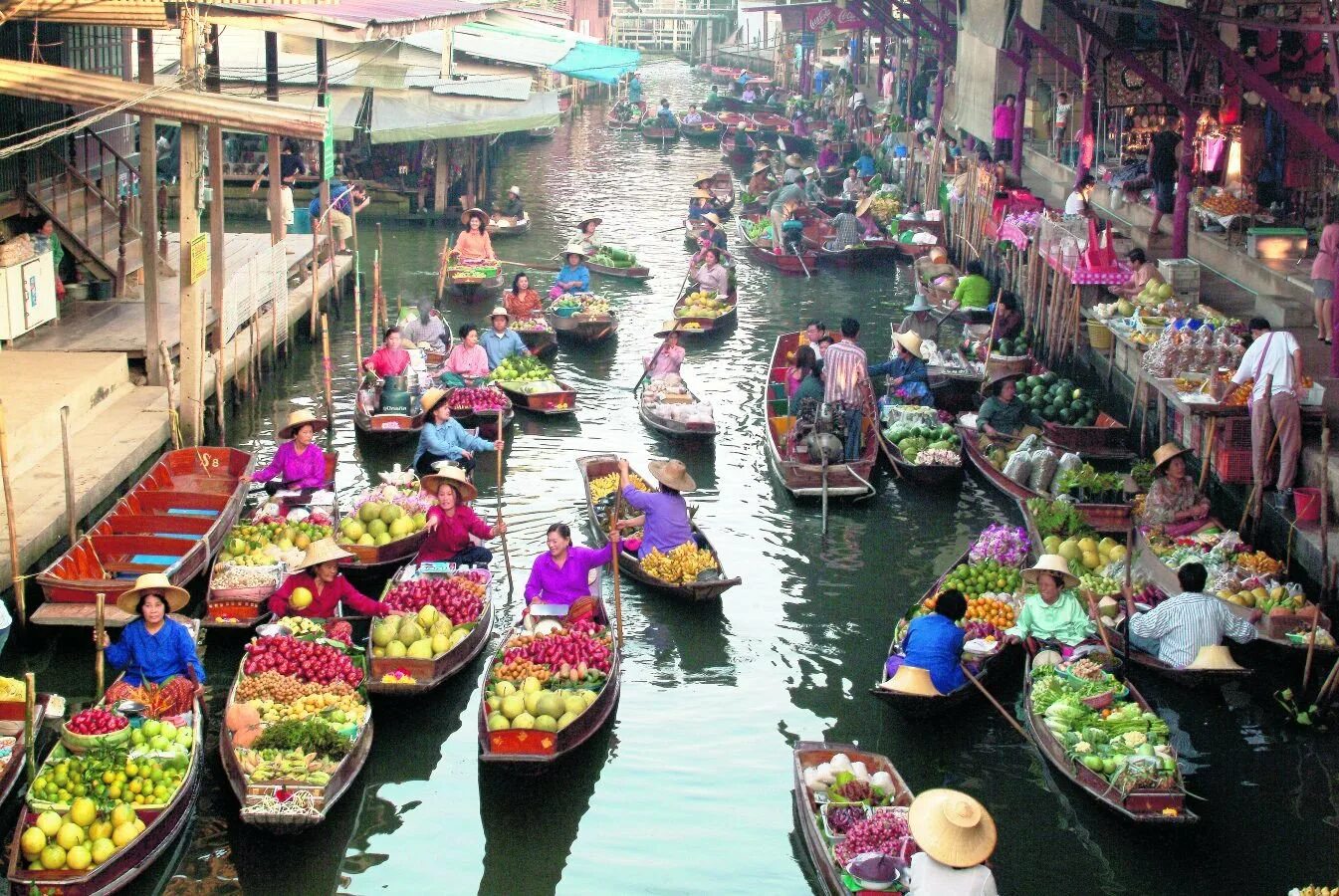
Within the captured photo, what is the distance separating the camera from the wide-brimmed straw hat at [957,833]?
22.4 ft

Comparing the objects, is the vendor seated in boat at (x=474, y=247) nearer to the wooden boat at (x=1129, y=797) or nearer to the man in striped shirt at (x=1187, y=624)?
the man in striped shirt at (x=1187, y=624)

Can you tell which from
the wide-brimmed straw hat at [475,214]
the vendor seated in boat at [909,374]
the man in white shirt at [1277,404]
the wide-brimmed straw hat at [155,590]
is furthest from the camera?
the wide-brimmed straw hat at [475,214]

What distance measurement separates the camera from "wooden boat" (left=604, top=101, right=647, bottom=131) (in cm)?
4753

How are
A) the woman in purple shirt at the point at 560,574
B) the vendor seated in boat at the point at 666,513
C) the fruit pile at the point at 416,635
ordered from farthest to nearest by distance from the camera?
the vendor seated in boat at the point at 666,513, the woman in purple shirt at the point at 560,574, the fruit pile at the point at 416,635

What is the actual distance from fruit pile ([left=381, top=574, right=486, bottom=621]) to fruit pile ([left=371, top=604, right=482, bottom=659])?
0.47ft

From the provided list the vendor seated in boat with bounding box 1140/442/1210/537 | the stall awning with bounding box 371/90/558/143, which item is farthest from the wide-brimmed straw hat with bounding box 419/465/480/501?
the stall awning with bounding box 371/90/558/143

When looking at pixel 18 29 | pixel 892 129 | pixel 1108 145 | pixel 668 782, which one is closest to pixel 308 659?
pixel 668 782

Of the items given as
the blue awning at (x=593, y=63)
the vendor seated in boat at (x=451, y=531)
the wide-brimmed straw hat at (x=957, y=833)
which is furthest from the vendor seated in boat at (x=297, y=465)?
the blue awning at (x=593, y=63)

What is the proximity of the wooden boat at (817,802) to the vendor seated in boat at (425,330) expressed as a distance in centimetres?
1038

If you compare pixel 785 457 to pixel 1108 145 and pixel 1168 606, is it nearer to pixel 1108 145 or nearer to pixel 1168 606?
pixel 1168 606

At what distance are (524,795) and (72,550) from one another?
404cm

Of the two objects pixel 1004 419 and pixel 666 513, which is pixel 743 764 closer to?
pixel 666 513

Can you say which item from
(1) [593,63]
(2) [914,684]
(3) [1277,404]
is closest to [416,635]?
(2) [914,684]

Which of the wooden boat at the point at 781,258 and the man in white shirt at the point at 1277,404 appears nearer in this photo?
the man in white shirt at the point at 1277,404
